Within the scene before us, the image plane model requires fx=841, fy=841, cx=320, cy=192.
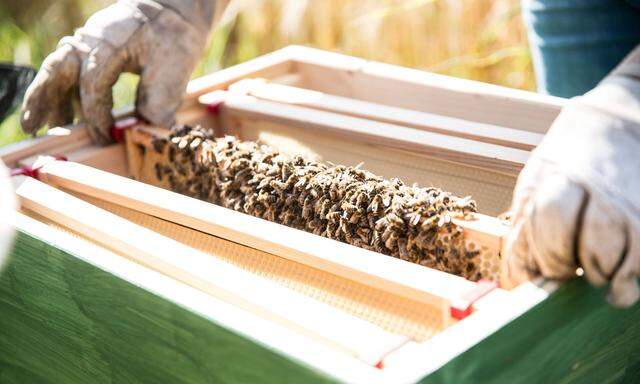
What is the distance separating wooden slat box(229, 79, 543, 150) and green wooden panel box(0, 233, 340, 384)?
87 centimetres

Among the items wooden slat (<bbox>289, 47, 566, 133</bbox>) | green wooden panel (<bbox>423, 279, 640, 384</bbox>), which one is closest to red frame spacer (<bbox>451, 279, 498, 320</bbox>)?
green wooden panel (<bbox>423, 279, 640, 384</bbox>)

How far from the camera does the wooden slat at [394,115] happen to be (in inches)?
73.7

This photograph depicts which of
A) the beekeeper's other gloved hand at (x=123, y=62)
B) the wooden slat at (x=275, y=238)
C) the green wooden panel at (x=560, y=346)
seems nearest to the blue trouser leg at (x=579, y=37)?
the beekeeper's other gloved hand at (x=123, y=62)

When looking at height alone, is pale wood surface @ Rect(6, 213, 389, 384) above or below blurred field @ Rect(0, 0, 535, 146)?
above

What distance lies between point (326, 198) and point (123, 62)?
2.41 feet

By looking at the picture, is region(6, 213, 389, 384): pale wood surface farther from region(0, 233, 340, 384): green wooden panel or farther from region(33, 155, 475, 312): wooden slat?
region(33, 155, 475, 312): wooden slat

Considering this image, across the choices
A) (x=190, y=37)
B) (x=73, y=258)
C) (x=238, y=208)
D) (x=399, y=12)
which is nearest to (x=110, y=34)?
(x=190, y=37)

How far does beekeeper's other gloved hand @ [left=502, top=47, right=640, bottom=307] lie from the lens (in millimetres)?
1099

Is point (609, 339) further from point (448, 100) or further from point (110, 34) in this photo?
point (110, 34)

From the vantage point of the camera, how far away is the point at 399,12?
4.09 metres

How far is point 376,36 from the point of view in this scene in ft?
13.7

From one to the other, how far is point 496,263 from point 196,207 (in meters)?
0.56

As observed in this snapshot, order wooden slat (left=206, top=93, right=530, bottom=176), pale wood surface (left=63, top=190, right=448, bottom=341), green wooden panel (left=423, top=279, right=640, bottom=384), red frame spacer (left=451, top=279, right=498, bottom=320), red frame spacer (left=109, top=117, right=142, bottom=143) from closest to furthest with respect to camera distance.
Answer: green wooden panel (left=423, top=279, right=640, bottom=384)
red frame spacer (left=451, top=279, right=498, bottom=320)
pale wood surface (left=63, top=190, right=448, bottom=341)
wooden slat (left=206, top=93, right=530, bottom=176)
red frame spacer (left=109, top=117, right=142, bottom=143)

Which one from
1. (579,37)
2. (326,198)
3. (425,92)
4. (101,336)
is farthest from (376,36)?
(101,336)
